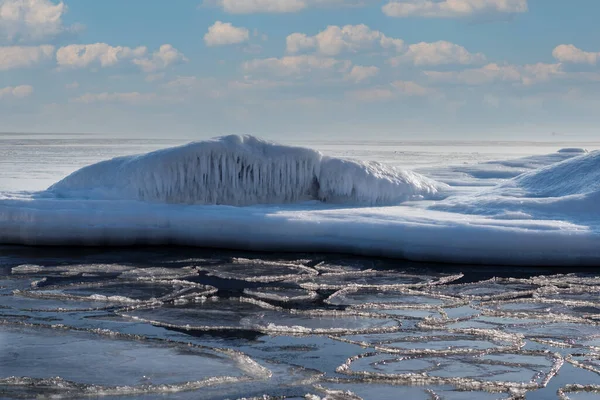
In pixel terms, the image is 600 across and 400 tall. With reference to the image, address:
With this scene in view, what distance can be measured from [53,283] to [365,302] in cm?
320

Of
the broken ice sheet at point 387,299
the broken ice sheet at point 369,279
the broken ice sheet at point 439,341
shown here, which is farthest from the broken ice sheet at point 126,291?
the broken ice sheet at point 439,341

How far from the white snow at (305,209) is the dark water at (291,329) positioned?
347mm

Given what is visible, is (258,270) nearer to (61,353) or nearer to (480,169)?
→ (61,353)

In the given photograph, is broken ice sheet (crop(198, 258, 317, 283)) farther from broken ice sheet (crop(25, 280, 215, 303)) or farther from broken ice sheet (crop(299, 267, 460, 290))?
broken ice sheet (crop(25, 280, 215, 303))

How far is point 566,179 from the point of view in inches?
466

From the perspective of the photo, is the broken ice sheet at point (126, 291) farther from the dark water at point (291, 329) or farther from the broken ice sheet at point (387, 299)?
the broken ice sheet at point (387, 299)

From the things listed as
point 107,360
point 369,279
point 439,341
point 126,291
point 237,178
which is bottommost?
point 107,360

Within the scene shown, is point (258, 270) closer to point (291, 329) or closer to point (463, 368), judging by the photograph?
point (291, 329)

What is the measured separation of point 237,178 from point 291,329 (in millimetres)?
5676

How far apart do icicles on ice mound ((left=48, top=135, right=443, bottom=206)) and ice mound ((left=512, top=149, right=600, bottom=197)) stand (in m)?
1.65

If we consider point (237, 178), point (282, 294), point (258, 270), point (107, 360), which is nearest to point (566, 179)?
point (237, 178)

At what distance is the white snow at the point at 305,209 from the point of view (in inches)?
378

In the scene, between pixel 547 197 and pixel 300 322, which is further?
pixel 547 197

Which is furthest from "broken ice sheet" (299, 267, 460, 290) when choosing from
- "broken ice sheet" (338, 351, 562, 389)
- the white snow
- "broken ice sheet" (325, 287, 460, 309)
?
"broken ice sheet" (338, 351, 562, 389)
